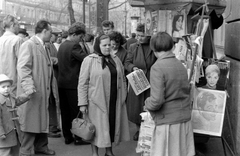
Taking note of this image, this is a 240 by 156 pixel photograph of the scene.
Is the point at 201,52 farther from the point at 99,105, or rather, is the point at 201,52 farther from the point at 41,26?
the point at 41,26

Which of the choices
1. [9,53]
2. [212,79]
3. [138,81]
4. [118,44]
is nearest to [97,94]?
[138,81]

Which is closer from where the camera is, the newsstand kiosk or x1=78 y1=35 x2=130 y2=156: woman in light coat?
the newsstand kiosk

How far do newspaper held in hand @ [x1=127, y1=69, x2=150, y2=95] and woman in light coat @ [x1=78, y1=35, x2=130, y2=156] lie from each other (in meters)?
0.53

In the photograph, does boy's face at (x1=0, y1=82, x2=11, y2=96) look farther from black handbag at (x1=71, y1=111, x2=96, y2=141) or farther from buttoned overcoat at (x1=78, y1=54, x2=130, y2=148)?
black handbag at (x1=71, y1=111, x2=96, y2=141)

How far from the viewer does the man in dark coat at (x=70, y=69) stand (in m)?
5.75

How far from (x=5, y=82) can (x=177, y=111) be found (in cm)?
221

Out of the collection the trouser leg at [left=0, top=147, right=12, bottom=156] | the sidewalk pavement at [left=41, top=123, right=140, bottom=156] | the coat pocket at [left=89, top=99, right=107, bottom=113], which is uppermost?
the coat pocket at [left=89, top=99, right=107, bottom=113]

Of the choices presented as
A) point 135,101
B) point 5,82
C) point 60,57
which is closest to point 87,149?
point 135,101

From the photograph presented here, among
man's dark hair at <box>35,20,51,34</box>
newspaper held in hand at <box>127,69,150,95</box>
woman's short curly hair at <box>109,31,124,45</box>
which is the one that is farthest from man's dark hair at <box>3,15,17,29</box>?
newspaper held in hand at <box>127,69,150,95</box>

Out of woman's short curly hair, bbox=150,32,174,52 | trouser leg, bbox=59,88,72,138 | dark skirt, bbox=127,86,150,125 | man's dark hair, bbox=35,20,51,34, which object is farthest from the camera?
trouser leg, bbox=59,88,72,138

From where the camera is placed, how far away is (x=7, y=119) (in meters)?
4.25

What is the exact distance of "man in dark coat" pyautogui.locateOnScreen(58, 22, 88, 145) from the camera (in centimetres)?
575

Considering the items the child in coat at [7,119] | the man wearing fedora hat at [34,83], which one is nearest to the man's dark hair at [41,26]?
the man wearing fedora hat at [34,83]

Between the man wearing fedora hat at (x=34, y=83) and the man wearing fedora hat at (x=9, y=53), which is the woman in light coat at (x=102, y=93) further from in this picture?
the man wearing fedora hat at (x=9, y=53)
